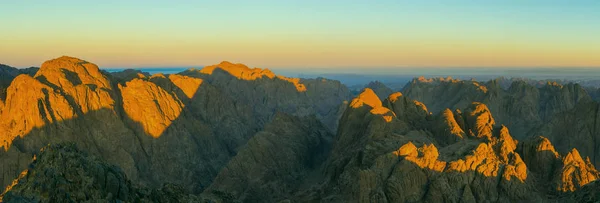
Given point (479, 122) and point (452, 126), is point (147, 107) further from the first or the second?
point (479, 122)

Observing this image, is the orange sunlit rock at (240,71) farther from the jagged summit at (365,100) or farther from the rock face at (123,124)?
the jagged summit at (365,100)

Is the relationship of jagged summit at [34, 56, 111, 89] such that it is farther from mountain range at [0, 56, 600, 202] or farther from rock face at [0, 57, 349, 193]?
mountain range at [0, 56, 600, 202]

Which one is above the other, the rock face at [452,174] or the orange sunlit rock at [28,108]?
the orange sunlit rock at [28,108]

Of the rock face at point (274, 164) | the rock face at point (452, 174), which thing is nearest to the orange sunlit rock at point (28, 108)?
the rock face at point (274, 164)

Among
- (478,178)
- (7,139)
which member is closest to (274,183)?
(478,178)

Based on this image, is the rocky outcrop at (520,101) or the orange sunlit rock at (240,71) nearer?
the rocky outcrop at (520,101)

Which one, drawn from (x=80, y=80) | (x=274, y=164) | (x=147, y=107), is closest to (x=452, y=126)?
(x=274, y=164)

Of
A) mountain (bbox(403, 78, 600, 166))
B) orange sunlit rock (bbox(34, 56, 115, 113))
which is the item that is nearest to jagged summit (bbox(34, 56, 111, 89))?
orange sunlit rock (bbox(34, 56, 115, 113))
